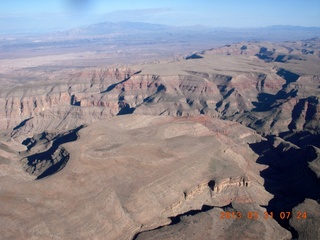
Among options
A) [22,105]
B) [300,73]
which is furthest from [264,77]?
[22,105]
